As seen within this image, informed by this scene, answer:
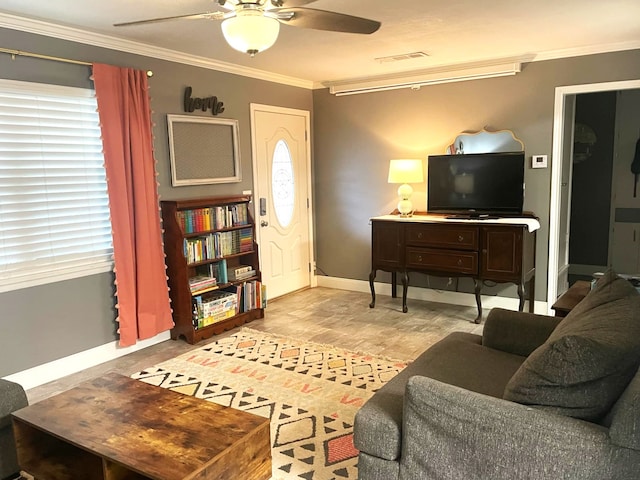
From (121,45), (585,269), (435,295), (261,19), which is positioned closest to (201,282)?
(121,45)

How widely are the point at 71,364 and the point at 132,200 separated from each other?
1278mm

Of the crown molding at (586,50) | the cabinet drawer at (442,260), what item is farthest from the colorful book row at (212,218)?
the crown molding at (586,50)

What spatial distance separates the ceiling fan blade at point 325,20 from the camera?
2.21m

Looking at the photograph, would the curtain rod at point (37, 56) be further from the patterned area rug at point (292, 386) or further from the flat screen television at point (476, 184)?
the flat screen television at point (476, 184)

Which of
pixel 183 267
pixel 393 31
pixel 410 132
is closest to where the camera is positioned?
pixel 393 31

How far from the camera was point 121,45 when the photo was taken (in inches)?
146

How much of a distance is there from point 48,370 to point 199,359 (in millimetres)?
Answer: 1028

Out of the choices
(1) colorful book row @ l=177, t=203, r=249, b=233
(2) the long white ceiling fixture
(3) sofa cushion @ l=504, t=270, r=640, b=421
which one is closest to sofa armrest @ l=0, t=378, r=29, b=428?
(1) colorful book row @ l=177, t=203, r=249, b=233

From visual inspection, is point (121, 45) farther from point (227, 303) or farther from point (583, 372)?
point (583, 372)

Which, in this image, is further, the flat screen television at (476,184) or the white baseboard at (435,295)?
the white baseboard at (435,295)

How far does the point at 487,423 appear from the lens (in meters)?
1.62

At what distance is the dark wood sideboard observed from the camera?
13.7 feet

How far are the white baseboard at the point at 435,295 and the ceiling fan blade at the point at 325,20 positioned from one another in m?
3.30

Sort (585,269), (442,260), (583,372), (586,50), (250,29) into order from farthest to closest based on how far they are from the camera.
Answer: (585,269) < (442,260) < (586,50) < (250,29) < (583,372)
